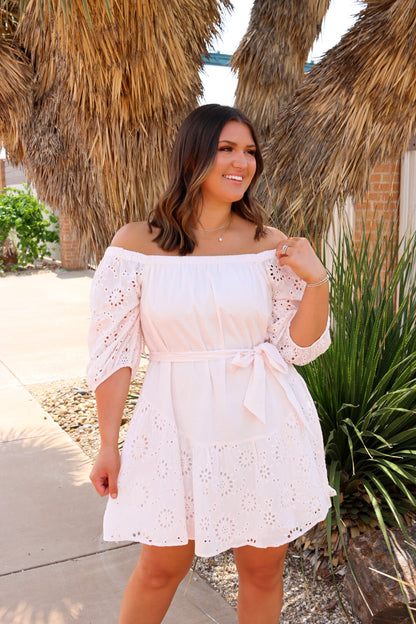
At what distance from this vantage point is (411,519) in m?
3.11

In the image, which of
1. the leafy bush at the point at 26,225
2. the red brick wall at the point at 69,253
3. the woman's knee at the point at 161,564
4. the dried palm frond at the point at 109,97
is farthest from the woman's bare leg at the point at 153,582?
the leafy bush at the point at 26,225

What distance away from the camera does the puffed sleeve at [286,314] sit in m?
2.29

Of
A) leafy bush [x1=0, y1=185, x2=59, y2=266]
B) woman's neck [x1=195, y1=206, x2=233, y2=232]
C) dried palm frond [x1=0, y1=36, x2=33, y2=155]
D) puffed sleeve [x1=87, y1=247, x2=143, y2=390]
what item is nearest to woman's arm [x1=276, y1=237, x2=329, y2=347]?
woman's neck [x1=195, y1=206, x2=233, y2=232]

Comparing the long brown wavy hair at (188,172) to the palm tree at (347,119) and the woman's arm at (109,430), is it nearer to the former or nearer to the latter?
the woman's arm at (109,430)

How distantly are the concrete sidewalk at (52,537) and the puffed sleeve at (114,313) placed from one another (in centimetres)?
137

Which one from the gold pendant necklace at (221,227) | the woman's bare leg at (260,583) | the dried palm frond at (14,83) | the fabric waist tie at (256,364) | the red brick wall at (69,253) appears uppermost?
the dried palm frond at (14,83)

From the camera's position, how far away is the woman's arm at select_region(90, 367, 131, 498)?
2.12m

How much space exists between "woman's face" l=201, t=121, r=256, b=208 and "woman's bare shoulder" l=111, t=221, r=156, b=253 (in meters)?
0.24

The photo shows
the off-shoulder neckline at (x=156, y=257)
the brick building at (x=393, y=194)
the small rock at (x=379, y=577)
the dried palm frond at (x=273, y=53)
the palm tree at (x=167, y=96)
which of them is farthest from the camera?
the brick building at (x=393, y=194)

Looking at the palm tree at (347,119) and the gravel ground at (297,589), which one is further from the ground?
the palm tree at (347,119)

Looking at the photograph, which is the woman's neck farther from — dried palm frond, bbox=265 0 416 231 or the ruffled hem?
dried palm frond, bbox=265 0 416 231

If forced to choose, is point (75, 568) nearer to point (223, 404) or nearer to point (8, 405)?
point (223, 404)

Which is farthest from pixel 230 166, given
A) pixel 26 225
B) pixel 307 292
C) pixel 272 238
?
pixel 26 225

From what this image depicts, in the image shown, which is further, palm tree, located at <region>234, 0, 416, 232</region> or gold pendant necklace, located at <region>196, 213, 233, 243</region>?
palm tree, located at <region>234, 0, 416, 232</region>
